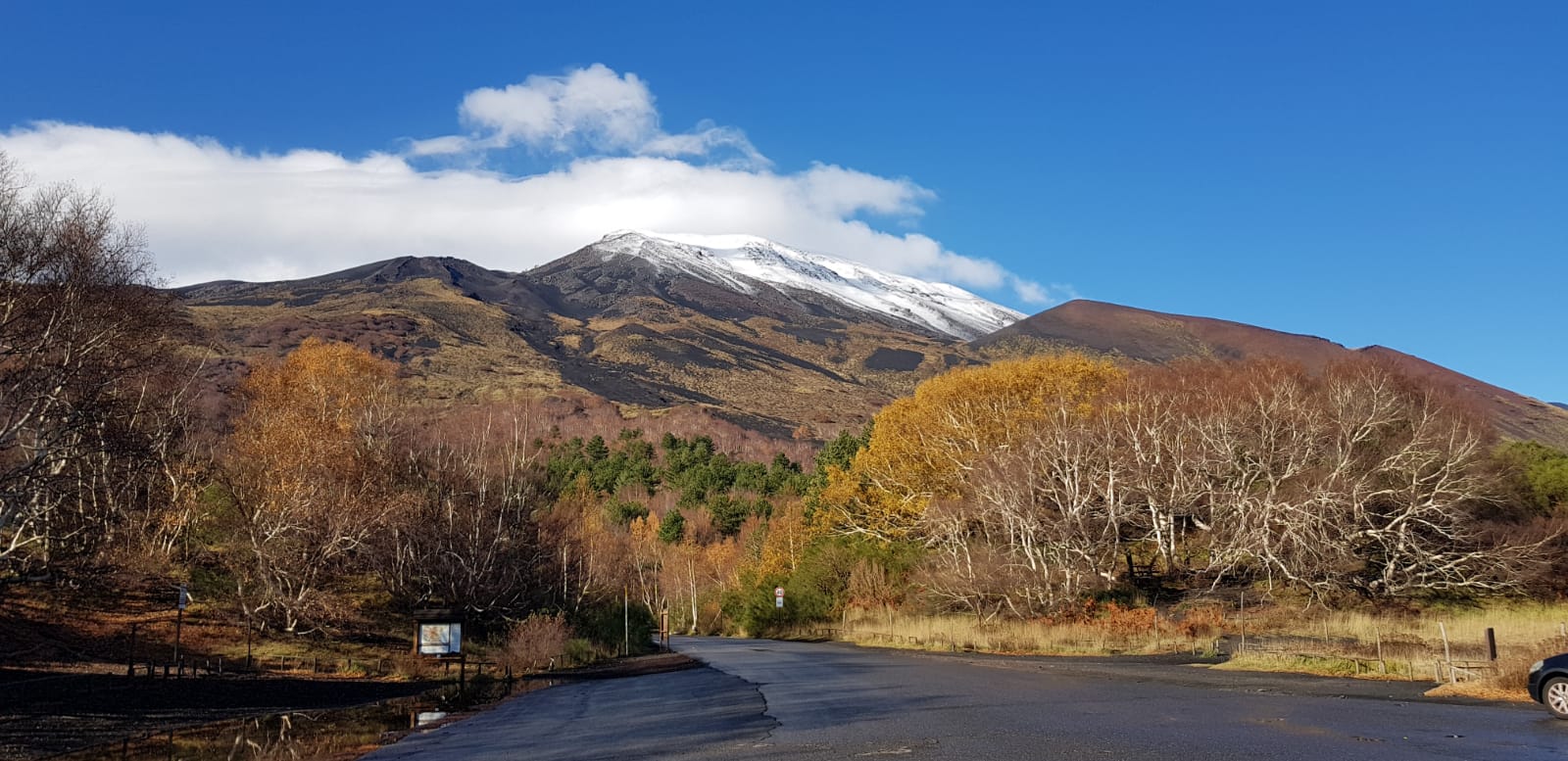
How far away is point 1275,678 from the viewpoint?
2330cm

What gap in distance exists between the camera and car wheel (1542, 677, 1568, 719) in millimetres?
15133

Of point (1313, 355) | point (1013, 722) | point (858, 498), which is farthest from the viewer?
point (1313, 355)

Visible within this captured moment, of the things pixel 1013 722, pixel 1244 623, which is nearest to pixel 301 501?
pixel 1013 722

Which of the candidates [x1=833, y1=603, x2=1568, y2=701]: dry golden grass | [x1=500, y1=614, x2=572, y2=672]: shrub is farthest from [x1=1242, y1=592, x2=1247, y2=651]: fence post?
[x1=500, y1=614, x2=572, y2=672]: shrub

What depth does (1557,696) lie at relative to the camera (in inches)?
600

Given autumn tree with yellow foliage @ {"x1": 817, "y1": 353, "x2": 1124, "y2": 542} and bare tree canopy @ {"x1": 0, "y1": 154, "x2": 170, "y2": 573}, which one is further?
autumn tree with yellow foliage @ {"x1": 817, "y1": 353, "x2": 1124, "y2": 542}

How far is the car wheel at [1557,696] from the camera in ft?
49.6

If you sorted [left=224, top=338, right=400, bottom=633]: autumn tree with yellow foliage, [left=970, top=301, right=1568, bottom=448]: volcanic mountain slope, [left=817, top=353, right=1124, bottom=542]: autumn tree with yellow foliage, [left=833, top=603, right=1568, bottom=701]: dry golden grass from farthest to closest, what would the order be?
1. [left=970, top=301, right=1568, bottom=448]: volcanic mountain slope
2. [left=817, top=353, right=1124, bottom=542]: autumn tree with yellow foliage
3. [left=224, top=338, right=400, bottom=633]: autumn tree with yellow foliage
4. [left=833, top=603, right=1568, bottom=701]: dry golden grass

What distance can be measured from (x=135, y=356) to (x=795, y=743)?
114 ft

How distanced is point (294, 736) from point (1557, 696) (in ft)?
65.3

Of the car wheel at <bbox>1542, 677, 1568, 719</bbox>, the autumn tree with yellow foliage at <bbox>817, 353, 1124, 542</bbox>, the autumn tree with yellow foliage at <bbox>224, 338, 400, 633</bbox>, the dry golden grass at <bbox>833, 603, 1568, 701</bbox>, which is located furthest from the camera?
the autumn tree with yellow foliage at <bbox>817, 353, 1124, 542</bbox>

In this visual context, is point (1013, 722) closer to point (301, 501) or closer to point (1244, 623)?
point (1244, 623)

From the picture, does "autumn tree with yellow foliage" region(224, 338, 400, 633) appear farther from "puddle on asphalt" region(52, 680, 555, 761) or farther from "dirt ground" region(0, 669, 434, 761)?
"puddle on asphalt" region(52, 680, 555, 761)

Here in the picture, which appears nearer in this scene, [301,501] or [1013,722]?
[1013,722]
